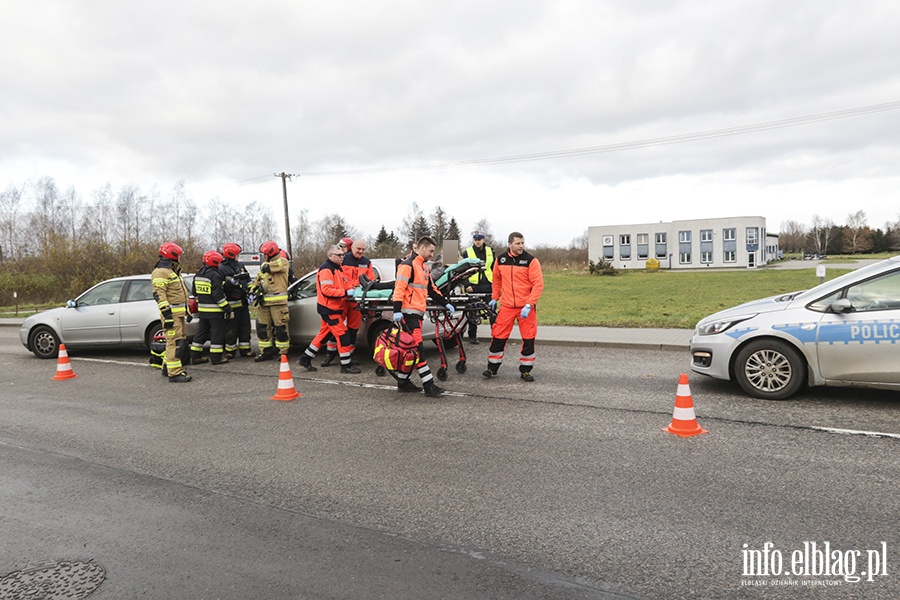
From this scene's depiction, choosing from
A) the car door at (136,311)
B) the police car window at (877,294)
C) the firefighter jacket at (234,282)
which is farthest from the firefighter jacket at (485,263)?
the car door at (136,311)

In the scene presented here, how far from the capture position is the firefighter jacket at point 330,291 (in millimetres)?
9188

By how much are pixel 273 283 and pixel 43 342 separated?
5.90 m

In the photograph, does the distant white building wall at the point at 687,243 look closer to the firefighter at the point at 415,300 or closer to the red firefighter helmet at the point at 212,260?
the red firefighter helmet at the point at 212,260

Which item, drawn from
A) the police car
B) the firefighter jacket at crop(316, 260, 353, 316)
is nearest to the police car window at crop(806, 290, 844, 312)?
the police car

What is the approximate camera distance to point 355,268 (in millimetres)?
9617

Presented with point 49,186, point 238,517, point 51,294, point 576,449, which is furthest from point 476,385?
point 49,186

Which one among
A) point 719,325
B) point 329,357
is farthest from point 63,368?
point 719,325

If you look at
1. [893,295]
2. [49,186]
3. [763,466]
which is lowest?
[763,466]

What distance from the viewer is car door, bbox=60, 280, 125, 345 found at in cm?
1156

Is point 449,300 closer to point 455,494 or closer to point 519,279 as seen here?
point 519,279

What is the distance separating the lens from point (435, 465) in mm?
4887

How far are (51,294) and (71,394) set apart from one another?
31.3m

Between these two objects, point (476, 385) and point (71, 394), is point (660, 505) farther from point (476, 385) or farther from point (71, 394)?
point (71, 394)

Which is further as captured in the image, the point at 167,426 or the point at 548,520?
the point at 167,426
